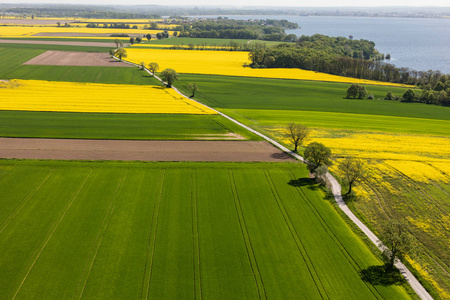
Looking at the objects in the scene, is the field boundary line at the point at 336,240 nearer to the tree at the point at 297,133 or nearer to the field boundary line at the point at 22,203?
the tree at the point at 297,133

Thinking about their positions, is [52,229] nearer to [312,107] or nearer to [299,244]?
[299,244]

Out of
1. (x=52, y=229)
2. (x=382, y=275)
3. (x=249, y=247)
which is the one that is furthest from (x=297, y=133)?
(x=52, y=229)

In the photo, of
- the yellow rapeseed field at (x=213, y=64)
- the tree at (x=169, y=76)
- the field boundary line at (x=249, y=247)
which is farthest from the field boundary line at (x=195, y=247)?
the yellow rapeseed field at (x=213, y=64)

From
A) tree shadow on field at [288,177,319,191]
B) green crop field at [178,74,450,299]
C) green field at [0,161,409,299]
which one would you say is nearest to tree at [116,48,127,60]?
green crop field at [178,74,450,299]

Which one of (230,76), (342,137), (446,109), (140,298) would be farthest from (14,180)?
(446,109)

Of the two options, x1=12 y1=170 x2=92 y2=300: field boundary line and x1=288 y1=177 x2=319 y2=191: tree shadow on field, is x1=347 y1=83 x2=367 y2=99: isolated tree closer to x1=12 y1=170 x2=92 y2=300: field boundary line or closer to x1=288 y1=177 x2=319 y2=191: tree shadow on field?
x1=288 y1=177 x2=319 y2=191: tree shadow on field
